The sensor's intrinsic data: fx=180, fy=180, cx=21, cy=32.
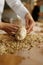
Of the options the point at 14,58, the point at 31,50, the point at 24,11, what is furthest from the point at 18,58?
the point at 24,11

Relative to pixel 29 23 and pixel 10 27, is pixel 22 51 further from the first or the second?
pixel 29 23

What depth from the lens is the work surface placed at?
2.55ft

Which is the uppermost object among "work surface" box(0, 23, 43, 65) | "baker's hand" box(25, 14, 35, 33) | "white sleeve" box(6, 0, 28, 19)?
"white sleeve" box(6, 0, 28, 19)

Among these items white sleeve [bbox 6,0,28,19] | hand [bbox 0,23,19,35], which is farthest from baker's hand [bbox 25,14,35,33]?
hand [bbox 0,23,19,35]

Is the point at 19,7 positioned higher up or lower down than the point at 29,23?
higher up

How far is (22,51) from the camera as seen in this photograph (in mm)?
917

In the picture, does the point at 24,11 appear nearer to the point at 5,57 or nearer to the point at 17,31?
the point at 17,31

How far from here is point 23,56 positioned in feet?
2.77

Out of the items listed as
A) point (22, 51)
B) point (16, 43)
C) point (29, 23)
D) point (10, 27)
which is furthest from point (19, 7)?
point (22, 51)

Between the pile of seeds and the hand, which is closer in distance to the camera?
the pile of seeds

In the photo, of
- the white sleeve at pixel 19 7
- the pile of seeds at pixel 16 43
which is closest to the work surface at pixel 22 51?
the pile of seeds at pixel 16 43

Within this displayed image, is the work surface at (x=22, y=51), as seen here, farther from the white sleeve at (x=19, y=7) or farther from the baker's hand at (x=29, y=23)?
the white sleeve at (x=19, y=7)

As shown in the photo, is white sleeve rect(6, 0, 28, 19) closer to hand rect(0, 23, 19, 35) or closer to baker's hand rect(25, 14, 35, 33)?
baker's hand rect(25, 14, 35, 33)

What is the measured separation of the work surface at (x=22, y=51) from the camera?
2.55 feet
